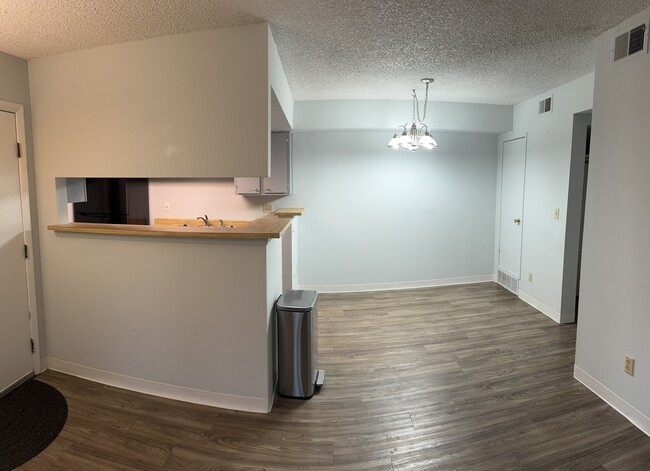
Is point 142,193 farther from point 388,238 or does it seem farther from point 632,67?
point 632,67

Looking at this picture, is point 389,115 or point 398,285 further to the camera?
point 398,285

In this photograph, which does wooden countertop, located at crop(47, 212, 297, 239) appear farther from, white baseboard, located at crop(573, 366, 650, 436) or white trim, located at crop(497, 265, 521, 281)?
white trim, located at crop(497, 265, 521, 281)

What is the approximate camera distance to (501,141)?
5.05m

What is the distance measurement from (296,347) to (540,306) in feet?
11.1

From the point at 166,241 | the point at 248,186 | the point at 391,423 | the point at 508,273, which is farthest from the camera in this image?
the point at 508,273

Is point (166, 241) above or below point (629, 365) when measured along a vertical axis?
above

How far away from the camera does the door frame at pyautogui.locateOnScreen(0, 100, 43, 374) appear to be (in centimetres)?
265

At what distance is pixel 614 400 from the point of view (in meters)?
2.42

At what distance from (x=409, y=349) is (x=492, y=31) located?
8.97ft

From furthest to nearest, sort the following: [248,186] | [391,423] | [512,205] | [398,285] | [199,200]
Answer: [398,285] → [512,205] → [199,200] → [248,186] → [391,423]

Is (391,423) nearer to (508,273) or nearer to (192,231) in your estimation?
(192,231)

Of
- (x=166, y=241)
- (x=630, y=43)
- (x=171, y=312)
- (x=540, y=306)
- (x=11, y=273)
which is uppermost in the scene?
(x=630, y=43)

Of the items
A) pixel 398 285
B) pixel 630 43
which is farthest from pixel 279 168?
pixel 630 43

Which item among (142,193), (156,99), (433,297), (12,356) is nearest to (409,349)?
(433,297)
